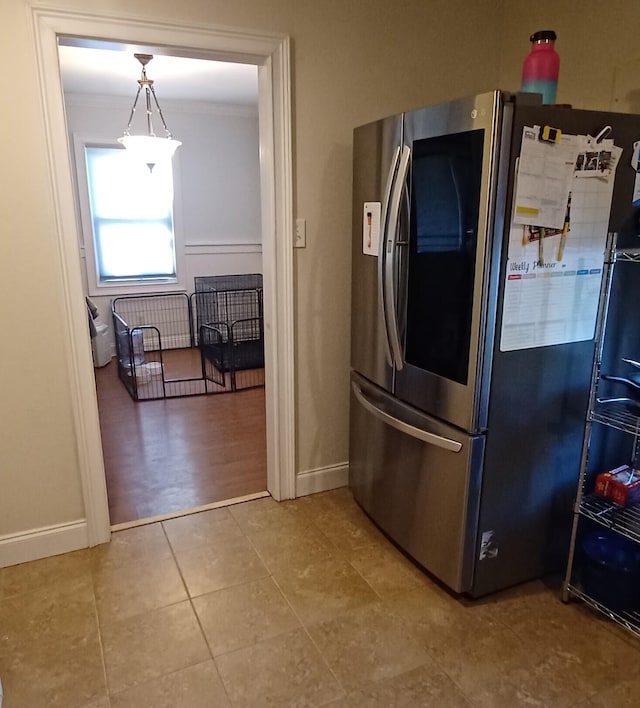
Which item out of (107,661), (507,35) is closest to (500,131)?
(507,35)

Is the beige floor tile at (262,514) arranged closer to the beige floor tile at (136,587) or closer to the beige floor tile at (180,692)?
the beige floor tile at (136,587)

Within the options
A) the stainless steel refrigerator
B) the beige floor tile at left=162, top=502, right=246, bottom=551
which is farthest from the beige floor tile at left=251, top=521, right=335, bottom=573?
the stainless steel refrigerator

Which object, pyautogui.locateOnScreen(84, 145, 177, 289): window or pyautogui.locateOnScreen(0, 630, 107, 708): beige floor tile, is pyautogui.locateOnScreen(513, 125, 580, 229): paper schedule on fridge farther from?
pyautogui.locateOnScreen(84, 145, 177, 289): window

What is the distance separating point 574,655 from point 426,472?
715 mm

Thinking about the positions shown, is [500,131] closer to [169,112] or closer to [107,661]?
[107,661]

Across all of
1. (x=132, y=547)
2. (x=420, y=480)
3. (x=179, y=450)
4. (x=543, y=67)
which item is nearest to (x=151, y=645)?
(x=132, y=547)

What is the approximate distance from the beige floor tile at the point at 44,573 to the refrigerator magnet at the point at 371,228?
1.68 metres

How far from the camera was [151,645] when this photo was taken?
1.77m

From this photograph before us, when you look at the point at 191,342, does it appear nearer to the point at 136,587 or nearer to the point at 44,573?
the point at 44,573

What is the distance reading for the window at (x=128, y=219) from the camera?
514 cm

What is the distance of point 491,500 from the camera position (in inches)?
73.0

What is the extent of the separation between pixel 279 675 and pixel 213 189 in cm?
483

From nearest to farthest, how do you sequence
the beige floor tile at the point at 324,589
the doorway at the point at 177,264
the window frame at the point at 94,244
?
the beige floor tile at the point at 324,589, the doorway at the point at 177,264, the window frame at the point at 94,244

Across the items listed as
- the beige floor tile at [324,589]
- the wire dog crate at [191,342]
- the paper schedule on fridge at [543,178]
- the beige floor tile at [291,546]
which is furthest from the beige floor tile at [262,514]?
the wire dog crate at [191,342]
